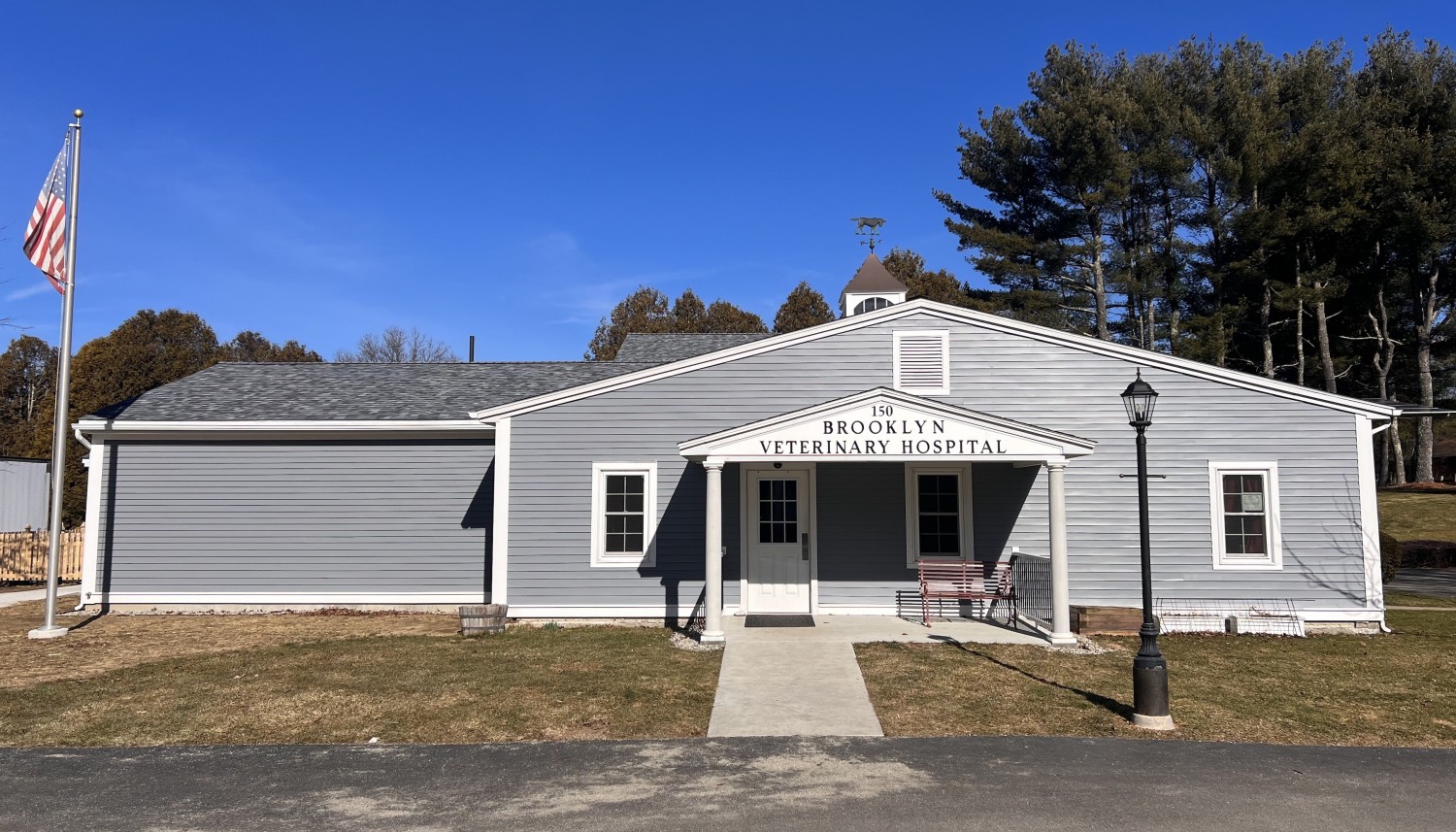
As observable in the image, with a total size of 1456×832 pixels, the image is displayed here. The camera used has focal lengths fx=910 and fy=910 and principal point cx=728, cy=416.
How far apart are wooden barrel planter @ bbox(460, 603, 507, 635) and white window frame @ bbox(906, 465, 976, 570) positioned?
624cm

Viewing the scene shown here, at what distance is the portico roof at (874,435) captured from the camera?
12.3m

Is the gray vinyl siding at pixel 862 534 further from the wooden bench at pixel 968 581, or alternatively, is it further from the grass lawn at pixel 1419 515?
the grass lawn at pixel 1419 515

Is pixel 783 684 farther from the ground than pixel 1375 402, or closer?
Result: closer

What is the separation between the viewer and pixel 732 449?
12398 mm

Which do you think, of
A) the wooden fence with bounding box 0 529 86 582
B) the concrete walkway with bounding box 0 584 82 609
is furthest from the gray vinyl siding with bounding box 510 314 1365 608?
the wooden fence with bounding box 0 529 86 582

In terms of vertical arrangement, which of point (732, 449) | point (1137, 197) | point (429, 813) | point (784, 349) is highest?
point (1137, 197)

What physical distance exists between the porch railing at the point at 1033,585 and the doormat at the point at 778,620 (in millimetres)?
3177

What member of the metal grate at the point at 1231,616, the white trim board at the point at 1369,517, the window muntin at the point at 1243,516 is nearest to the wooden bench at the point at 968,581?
the metal grate at the point at 1231,616

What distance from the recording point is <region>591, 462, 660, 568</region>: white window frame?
543 inches

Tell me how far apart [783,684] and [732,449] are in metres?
3.68

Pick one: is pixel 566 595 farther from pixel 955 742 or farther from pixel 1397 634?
pixel 1397 634

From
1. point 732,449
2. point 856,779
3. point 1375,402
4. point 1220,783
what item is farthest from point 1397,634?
point 856,779

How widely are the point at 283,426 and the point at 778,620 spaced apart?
8939 mm

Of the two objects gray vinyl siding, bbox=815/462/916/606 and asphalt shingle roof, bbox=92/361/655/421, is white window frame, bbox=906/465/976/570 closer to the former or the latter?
gray vinyl siding, bbox=815/462/916/606
